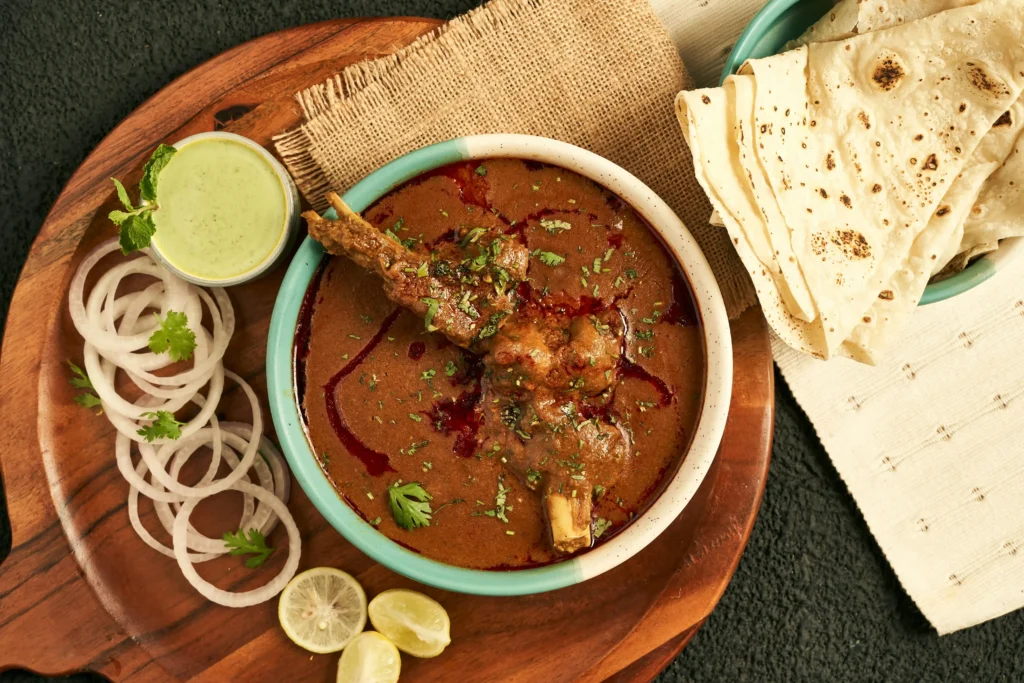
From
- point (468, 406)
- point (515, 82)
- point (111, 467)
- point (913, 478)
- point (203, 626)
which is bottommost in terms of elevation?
point (203, 626)

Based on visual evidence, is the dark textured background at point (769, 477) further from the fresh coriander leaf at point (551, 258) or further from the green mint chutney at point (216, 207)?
the fresh coriander leaf at point (551, 258)

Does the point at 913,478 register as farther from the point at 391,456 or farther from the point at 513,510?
the point at 391,456

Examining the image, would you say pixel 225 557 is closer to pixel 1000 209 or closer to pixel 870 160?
pixel 870 160

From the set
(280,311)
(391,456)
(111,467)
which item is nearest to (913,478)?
(391,456)

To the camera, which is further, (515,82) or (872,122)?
(515,82)

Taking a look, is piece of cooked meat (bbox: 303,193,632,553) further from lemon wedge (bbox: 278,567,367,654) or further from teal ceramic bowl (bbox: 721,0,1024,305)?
teal ceramic bowl (bbox: 721,0,1024,305)

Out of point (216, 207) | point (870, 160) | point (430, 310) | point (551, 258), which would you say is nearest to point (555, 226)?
point (551, 258)

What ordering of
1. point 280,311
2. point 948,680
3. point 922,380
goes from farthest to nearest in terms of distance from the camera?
point 948,680, point 922,380, point 280,311

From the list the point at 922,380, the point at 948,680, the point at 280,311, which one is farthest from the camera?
the point at 948,680
